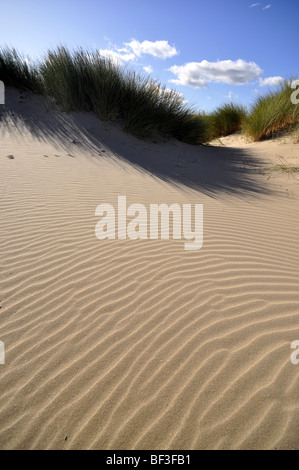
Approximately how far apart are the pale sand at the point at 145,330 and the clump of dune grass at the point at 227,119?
9415mm

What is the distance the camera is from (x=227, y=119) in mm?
12359

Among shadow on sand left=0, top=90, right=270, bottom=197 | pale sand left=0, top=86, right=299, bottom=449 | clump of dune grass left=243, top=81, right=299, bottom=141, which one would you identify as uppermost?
clump of dune grass left=243, top=81, right=299, bottom=141

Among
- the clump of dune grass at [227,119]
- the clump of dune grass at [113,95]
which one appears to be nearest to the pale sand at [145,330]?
the clump of dune grass at [113,95]

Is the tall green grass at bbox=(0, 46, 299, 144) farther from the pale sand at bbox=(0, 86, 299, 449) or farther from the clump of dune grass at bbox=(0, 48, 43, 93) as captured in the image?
the pale sand at bbox=(0, 86, 299, 449)

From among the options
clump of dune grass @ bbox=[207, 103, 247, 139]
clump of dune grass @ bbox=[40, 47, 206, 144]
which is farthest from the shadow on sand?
clump of dune grass @ bbox=[207, 103, 247, 139]

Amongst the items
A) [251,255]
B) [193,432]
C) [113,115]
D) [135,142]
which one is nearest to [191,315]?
[193,432]

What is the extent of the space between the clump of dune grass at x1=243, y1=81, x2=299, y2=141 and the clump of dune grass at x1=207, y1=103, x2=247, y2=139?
6.81 ft

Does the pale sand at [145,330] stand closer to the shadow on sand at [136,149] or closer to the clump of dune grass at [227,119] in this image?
the shadow on sand at [136,149]

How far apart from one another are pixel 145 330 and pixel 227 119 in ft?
41.2

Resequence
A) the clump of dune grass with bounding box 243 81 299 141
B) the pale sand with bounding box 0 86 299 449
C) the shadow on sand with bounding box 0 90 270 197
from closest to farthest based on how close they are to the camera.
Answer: the pale sand with bounding box 0 86 299 449
the shadow on sand with bounding box 0 90 270 197
the clump of dune grass with bounding box 243 81 299 141

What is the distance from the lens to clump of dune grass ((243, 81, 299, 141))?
8.66m

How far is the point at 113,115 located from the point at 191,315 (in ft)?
27.3

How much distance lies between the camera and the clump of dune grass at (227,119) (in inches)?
478

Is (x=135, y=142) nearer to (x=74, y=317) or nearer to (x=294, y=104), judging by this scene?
(x=294, y=104)
